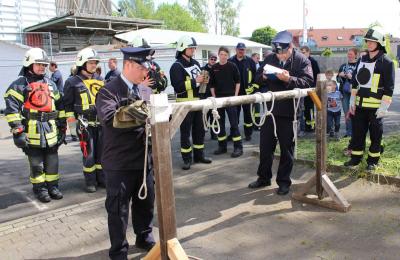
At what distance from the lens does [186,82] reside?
676 cm

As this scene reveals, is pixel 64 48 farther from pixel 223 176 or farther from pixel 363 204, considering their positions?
pixel 363 204

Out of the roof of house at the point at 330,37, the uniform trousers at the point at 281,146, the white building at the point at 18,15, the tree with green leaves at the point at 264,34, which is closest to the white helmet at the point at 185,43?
the uniform trousers at the point at 281,146

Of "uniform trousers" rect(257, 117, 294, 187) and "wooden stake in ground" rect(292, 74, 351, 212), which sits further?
"uniform trousers" rect(257, 117, 294, 187)

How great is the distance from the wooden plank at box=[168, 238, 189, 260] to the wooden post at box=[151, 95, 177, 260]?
0.04 metres

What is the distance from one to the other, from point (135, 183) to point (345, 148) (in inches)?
188

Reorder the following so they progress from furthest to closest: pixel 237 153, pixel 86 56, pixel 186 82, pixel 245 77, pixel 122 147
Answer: pixel 245 77
pixel 237 153
pixel 186 82
pixel 86 56
pixel 122 147

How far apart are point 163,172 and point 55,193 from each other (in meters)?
3.25

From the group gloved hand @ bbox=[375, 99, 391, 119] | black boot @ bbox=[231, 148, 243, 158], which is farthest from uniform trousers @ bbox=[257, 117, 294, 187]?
black boot @ bbox=[231, 148, 243, 158]

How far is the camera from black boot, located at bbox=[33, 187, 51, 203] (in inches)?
218

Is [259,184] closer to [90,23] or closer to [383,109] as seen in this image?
[383,109]

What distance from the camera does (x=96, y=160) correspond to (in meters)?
6.09

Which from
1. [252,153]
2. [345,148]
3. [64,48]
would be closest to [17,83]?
[252,153]

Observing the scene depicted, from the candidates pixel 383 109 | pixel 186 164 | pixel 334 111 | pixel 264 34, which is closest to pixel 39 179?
pixel 186 164

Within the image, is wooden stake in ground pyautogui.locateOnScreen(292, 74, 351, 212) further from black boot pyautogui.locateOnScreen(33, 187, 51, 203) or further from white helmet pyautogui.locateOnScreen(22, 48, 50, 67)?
white helmet pyautogui.locateOnScreen(22, 48, 50, 67)
